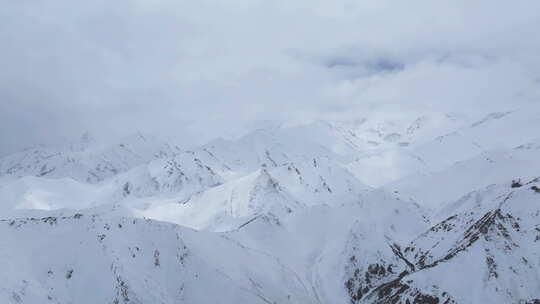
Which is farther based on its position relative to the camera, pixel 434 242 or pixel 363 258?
pixel 363 258

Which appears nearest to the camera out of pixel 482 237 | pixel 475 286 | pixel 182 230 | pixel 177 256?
pixel 475 286

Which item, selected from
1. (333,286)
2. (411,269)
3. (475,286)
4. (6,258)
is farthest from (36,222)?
(475,286)

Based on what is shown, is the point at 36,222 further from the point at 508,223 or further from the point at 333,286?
the point at 508,223

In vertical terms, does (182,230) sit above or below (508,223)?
below

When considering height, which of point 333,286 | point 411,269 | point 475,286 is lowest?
point 333,286

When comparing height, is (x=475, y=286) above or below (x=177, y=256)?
above

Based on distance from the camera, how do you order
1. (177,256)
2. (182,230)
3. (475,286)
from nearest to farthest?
(475,286)
(177,256)
(182,230)

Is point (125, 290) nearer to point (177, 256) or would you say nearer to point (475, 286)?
point (177, 256)

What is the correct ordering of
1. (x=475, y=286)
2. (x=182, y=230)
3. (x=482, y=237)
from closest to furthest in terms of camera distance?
(x=475, y=286) < (x=482, y=237) < (x=182, y=230)

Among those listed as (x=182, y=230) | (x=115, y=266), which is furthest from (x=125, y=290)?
(x=182, y=230)
